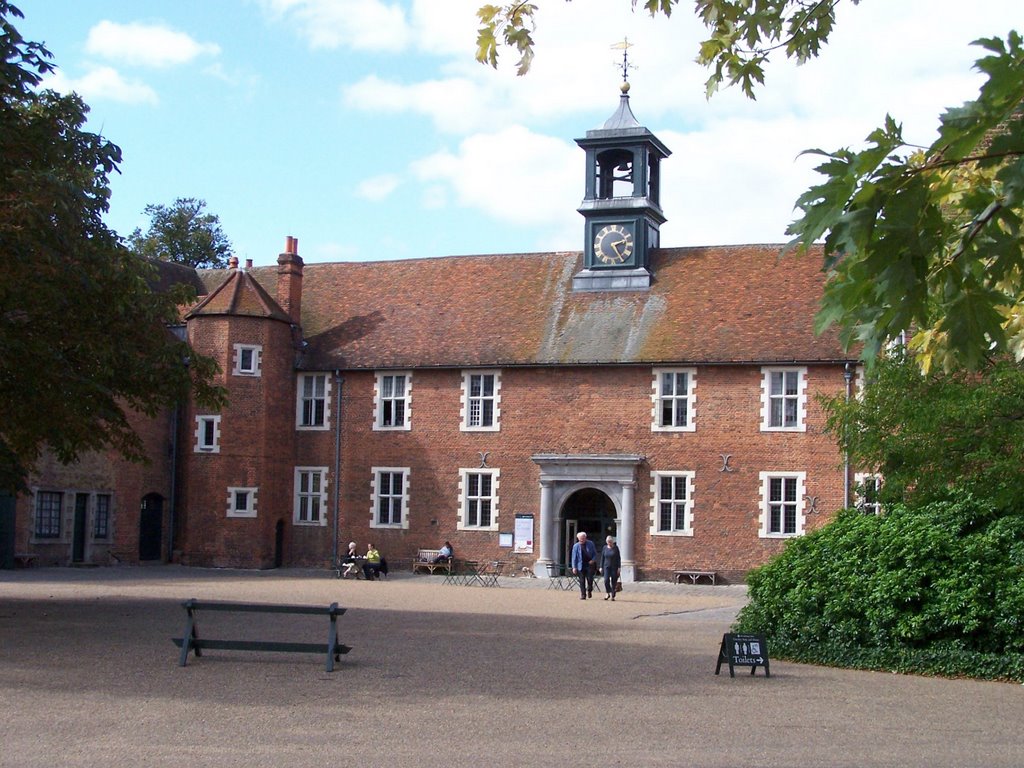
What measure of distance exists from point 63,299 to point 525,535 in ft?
70.4

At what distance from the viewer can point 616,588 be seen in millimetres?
28562

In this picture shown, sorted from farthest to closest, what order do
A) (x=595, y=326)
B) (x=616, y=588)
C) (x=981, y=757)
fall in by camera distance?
(x=595, y=326) → (x=616, y=588) → (x=981, y=757)

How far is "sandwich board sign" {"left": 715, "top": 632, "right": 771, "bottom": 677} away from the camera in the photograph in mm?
14141

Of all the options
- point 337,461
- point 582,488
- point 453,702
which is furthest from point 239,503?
point 453,702

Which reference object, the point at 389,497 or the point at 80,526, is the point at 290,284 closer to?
the point at 389,497

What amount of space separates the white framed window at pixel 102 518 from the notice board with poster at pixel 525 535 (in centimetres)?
1239

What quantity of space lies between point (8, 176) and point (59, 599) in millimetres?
9136

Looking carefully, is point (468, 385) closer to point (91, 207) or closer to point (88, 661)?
point (91, 207)

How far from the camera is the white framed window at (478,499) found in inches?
1474

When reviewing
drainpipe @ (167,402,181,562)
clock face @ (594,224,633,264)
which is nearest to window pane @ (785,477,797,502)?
clock face @ (594,224,633,264)

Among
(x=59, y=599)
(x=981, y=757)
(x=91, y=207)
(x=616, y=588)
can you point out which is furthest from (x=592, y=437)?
(x=981, y=757)

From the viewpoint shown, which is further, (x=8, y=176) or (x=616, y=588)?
(x=616, y=588)

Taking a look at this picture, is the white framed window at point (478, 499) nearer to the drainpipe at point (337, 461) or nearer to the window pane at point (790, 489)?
the drainpipe at point (337, 461)

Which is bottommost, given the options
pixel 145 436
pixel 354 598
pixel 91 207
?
pixel 354 598
